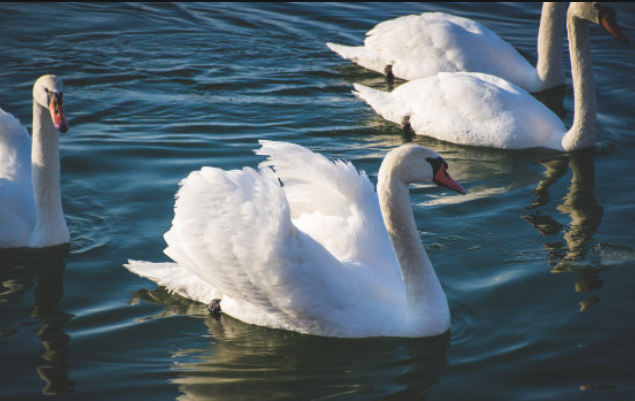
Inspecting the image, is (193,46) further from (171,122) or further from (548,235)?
(548,235)

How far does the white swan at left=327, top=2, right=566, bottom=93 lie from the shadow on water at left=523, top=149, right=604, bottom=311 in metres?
2.32

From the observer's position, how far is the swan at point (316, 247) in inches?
240


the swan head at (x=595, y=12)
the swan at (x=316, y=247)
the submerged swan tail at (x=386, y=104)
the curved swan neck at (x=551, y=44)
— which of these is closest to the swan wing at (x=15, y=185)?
the swan at (x=316, y=247)

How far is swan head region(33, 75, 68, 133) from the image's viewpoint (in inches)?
282

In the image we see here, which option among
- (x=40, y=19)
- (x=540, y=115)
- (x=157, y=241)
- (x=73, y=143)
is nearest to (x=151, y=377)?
(x=157, y=241)

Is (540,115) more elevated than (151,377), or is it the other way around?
(540,115)

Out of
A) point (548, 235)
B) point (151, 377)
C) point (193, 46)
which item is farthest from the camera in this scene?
point (193, 46)

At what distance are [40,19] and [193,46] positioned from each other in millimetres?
2652

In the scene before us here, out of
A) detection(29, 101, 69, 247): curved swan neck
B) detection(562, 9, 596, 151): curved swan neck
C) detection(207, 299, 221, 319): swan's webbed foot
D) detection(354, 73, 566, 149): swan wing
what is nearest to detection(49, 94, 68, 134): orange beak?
detection(29, 101, 69, 247): curved swan neck

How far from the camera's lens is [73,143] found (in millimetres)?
10156

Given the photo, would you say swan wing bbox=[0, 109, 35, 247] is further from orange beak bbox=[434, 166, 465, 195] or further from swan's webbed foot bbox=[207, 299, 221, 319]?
orange beak bbox=[434, 166, 465, 195]

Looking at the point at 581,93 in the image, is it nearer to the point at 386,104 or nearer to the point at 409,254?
the point at 386,104

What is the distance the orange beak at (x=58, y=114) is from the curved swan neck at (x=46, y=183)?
407mm

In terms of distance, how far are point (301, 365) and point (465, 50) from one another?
6.94m
